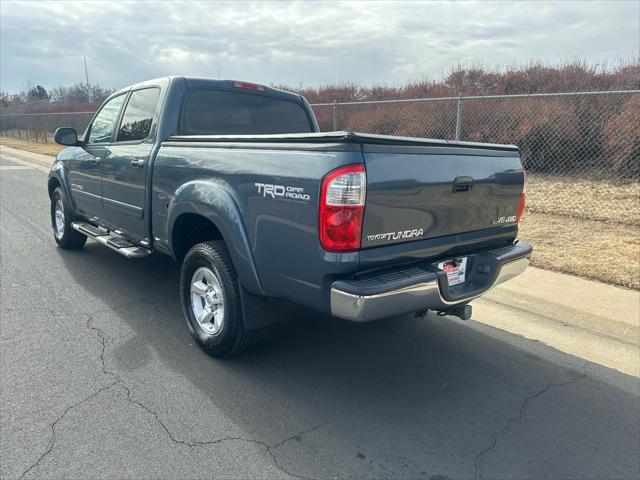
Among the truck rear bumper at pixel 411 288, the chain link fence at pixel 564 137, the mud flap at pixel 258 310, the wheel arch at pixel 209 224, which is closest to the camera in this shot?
the truck rear bumper at pixel 411 288

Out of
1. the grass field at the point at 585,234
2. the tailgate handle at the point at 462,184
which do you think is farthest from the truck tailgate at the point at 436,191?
the grass field at the point at 585,234

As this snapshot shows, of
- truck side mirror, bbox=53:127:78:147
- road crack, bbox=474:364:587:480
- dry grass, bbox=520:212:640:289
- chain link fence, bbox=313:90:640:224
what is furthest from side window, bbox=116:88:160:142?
chain link fence, bbox=313:90:640:224

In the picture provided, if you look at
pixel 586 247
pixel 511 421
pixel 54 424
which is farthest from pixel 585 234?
pixel 54 424

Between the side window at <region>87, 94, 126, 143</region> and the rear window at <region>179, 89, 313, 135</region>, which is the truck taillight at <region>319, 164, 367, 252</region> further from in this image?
the side window at <region>87, 94, 126, 143</region>

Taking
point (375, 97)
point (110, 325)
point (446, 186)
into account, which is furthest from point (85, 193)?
point (375, 97)

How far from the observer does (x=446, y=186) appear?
9.91 feet

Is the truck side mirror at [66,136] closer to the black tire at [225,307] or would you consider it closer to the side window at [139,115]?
the side window at [139,115]

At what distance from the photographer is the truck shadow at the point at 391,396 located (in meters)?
2.58

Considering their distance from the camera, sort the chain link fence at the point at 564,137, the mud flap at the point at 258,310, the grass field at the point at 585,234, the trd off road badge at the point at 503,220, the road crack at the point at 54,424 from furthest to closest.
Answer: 1. the chain link fence at the point at 564,137
2. the grass field at the point at 585,234
3. the trd off road badge at the point at 503,220
4. the mud flap at the point at 258,310
5. the road crack at the point at 54,424

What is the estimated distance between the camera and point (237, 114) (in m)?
4.60

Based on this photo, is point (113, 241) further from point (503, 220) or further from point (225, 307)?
point (503, 220)

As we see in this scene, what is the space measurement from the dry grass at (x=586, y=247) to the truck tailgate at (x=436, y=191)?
2.26m

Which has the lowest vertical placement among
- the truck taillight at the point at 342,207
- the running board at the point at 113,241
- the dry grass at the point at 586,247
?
the dry grass at the point at 586,247

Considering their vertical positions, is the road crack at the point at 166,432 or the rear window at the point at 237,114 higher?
the rear window at the point at 237,114
